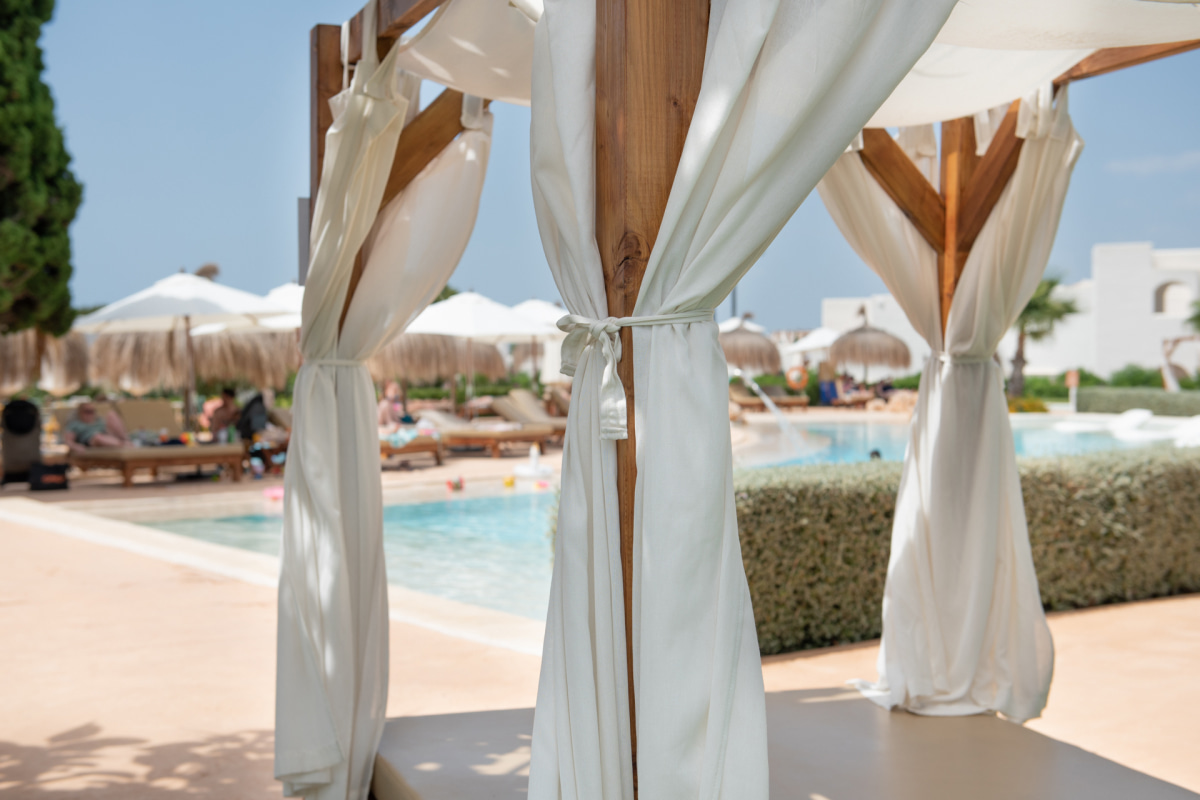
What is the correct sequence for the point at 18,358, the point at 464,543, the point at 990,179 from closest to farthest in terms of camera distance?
the point at 990,179 < the point at 464,543 < the point at 18,358

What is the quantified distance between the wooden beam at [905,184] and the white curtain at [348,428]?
1393 mm

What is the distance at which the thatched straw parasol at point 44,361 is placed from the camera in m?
14.7

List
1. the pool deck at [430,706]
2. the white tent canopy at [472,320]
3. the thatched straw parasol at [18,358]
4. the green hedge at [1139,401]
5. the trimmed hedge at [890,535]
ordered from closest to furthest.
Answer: the pool deck at [430,706] → the trimmed hedge at [890,535] → the white tent canopy at [472,320] → the thatched straw parasol at [18,358] → the green hedge at [1139,401]

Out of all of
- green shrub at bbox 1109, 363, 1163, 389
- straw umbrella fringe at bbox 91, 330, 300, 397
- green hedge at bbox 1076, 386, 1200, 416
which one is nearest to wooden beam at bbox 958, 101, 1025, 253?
straw umbrella fringe at bbox 91, 330, 300, 397

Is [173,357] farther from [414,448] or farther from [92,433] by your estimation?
[414,448]

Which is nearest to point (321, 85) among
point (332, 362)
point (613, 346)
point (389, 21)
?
point (389, 21)

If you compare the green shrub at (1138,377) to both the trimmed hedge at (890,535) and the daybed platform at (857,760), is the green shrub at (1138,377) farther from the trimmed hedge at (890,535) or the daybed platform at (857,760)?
the daybed platform at (857,760)

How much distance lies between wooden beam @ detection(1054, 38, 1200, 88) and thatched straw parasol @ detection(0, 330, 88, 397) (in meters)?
15.1

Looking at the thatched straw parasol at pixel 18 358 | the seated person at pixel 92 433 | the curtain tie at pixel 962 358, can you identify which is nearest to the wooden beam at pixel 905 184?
the curtain tie at pixel 962 358

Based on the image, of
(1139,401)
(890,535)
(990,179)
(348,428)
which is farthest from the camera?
(1139,401)

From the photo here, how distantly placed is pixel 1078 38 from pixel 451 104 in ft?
6.61

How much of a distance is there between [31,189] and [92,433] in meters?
2.92

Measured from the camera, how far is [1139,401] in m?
23.3

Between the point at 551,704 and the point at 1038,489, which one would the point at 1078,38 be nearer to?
the point at 551,704
